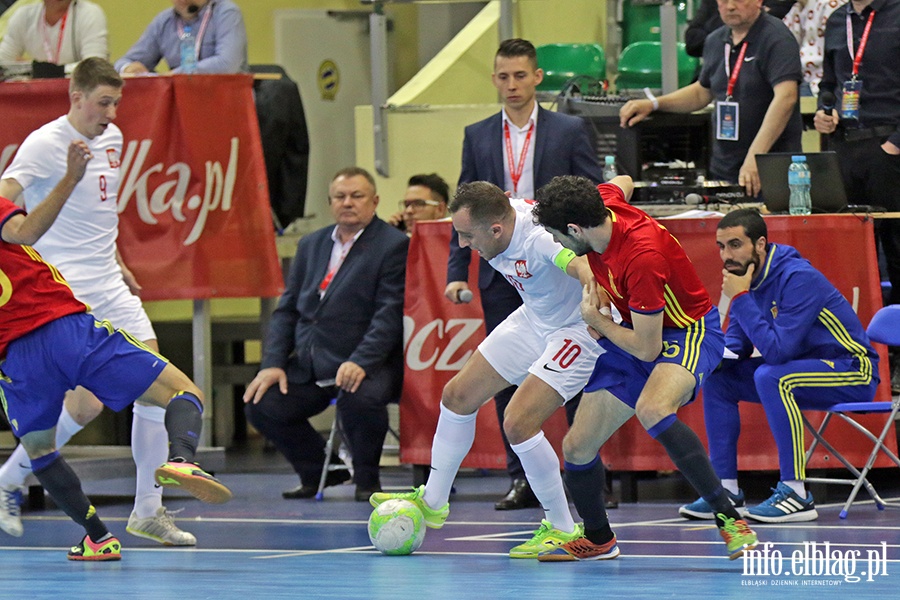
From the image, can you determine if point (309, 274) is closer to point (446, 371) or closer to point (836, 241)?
point (446, 371)

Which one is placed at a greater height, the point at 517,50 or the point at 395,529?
the point at 517,50

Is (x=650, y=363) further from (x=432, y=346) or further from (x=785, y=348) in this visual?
(x=432, y=346)

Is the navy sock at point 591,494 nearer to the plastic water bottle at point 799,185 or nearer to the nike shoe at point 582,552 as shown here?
the nike shoe at point 582,552

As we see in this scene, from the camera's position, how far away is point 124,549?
7.11 m

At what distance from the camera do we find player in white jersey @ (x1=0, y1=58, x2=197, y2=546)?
23.9 ft

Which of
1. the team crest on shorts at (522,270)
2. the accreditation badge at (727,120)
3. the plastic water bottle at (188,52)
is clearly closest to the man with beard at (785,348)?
the accreditation badge at (727,120)

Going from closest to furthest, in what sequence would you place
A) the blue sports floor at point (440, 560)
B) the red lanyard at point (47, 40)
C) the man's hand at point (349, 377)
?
1. the blue sports floor at point (440, 560)
2. the man's hand at point (349, 377)
3. the red lanyard at point (47, 40)

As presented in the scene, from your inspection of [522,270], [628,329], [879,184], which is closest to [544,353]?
[522,270]

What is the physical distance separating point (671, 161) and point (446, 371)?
1960 millimetres

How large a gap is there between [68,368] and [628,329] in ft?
7.57

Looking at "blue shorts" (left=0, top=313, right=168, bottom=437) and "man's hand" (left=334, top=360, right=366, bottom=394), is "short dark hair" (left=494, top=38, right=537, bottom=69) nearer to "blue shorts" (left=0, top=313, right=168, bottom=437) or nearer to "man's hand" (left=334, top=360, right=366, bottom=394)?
"man's hand" (left=334, top=360, right=366, bottom=394)

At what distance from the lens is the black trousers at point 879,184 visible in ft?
28.5

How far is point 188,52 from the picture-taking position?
1007 centimetres

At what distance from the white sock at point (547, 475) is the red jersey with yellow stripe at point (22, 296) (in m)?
2.00
